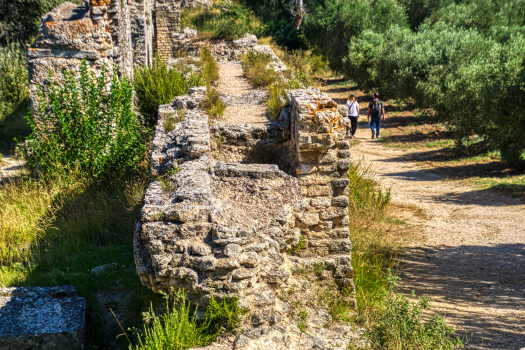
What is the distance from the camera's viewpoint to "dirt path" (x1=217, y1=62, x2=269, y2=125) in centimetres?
822

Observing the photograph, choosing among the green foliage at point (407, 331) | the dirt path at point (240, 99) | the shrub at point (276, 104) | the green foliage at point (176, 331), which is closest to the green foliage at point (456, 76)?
the dirt path at point (240, 99)

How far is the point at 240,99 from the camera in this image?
10.2m

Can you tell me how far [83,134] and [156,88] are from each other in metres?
2.22

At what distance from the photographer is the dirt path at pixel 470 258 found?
524 centimetres

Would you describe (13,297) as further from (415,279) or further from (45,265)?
(415,279)

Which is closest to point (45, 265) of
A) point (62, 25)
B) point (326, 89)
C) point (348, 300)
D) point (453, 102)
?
point (348, 300)

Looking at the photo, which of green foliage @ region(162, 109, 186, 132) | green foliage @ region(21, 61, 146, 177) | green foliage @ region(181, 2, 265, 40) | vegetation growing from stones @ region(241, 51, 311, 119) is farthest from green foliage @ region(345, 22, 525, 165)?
green foliage @ region(21, 61, 146, 177)

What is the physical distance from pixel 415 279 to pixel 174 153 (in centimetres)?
393

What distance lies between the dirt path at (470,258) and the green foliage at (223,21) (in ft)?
30.9

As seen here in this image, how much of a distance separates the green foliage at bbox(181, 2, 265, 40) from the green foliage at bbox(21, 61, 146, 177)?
418 inches

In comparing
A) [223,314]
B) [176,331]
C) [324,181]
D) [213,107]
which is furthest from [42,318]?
[213,107]

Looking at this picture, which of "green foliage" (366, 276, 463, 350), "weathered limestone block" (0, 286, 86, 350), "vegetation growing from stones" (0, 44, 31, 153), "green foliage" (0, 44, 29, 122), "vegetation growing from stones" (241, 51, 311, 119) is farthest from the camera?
"green foliage" (0, 44, 29, 122)

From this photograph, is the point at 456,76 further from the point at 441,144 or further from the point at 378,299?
the point at 378,299

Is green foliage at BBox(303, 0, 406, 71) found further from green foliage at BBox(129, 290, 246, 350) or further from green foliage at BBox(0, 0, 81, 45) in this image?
green foliage at BBox(129, 290, 246, 350)
